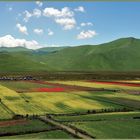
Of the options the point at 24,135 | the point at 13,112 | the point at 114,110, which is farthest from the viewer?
the point at 114,110

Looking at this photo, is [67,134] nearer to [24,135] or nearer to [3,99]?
[24,135]

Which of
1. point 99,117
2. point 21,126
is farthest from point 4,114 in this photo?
point 99,117

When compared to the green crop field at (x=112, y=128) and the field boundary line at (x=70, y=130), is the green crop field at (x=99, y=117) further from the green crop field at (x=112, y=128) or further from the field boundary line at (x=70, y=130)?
the green crop field at (x=112, y=128)

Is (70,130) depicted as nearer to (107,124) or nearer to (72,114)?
(107,124)

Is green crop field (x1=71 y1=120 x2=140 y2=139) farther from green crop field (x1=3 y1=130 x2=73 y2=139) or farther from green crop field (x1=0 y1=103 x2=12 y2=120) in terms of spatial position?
green crop field (x1=0 y1=103 x2=12 y2=120)

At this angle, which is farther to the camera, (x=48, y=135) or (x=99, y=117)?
(x=99, y=117)

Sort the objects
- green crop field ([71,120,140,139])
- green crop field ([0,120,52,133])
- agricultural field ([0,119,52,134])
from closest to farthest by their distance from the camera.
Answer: green crop field ([71,120,140,139]) → green crop field ([0,120,52,133]) → agricultural field ([0,119,52,134])

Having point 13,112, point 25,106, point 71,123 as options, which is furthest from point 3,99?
point 71,123

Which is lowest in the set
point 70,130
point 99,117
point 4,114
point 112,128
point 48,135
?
point 48,135

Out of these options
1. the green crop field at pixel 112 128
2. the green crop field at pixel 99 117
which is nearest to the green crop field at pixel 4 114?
the green crop field at pixel 99 117

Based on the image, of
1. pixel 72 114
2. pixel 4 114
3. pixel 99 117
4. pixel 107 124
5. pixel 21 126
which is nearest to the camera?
pixel 21 126

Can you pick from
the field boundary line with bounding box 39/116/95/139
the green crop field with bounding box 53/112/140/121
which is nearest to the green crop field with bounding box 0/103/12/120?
the field boundary line with bounding box 39/116/95/139
